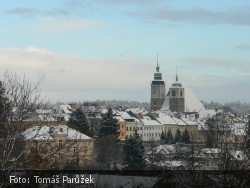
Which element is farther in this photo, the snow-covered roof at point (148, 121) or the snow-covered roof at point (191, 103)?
A: the snow-covered roof at point (191, 103)

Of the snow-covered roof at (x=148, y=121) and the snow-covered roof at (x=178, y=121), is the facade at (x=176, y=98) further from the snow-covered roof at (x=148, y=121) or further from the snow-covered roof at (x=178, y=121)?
the snow-covered roof at (x=148, y=121)

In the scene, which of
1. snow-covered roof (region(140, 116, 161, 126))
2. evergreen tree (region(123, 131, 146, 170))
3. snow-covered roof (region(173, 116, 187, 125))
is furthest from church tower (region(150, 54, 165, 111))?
evergreen tree (region(123, 131, 146, 170))

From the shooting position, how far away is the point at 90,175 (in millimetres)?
10781

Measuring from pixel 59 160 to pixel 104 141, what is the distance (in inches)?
1069

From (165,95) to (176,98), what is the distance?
6.46 metres

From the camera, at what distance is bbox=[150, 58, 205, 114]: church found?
463ft

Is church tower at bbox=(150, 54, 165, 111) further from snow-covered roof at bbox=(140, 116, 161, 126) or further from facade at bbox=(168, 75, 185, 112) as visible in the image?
snow-covered roof at bbox=(140, 116, 161, 126)

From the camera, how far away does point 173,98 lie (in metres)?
142

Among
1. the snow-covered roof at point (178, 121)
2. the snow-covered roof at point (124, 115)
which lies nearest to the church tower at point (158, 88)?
the snow-covered roof at point (178, 121)

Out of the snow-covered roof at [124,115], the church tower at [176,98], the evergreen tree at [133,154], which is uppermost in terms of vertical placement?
the church tower at [176,98]

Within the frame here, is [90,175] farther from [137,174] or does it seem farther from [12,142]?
[12,142]

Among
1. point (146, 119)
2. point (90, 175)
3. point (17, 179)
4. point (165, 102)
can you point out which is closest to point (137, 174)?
point (90, 175)

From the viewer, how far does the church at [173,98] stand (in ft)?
463

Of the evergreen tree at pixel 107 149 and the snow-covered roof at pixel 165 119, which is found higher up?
the snow-covered roof at pixel 165 119
